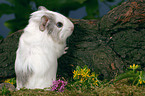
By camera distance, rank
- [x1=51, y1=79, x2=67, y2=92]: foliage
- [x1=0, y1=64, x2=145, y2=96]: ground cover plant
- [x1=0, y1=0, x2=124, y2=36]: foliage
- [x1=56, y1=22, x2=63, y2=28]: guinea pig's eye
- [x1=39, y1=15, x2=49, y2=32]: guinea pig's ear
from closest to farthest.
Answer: [x1=0, y1=64, x2=145, y2=96]: ground cover plant
[x1=51, y1=79, x2=67, y2=92]: foliage
[x1=39, y1=15, x2=49, y2=32]: guinea pig's ear
[x1=56, y1=22, x2=63, y2=28]: guinea pig's eye
[x1=0, y1=0, x2=124, y2=36]: foliage

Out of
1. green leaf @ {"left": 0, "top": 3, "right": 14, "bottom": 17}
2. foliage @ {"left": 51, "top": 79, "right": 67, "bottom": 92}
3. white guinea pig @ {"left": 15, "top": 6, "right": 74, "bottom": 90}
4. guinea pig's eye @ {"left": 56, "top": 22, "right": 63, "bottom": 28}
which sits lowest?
foliage @ {"left": 51, "top": 79, "right": 67, "bottom": 92}

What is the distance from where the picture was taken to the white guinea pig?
218cm

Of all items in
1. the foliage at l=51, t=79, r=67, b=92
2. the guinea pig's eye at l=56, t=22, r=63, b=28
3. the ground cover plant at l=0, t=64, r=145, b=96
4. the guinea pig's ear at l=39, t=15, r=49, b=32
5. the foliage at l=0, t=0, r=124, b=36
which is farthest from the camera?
the foliage at l=0, t=0, r=124, b=36

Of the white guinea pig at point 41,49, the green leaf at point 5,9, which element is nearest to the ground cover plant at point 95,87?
the white guinea pig at point 41,49

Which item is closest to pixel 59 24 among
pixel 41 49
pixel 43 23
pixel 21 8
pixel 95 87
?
pixel 43 23

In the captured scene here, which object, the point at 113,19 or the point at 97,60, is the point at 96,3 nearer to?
the point at 113,19

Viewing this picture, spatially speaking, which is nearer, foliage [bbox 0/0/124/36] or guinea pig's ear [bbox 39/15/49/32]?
guinea pig's ear [bbox 39/15/49/32]

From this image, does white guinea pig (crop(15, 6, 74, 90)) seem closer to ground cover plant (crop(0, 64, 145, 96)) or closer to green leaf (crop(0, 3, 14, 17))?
ground cover plant (crop(0, 64, 145, 96))

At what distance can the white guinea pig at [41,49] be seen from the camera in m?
Answer: 2.18

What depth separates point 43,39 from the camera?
230 centimetres

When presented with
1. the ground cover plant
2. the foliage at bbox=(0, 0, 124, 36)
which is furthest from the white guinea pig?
the foliage at bbox=(0, 0, 124, 36)

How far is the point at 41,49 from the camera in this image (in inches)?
88.6

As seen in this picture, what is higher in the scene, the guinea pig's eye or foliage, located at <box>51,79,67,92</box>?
the guinea pig's eye

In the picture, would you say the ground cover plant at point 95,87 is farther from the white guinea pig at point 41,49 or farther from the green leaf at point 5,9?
the green leaf at point 5,9
